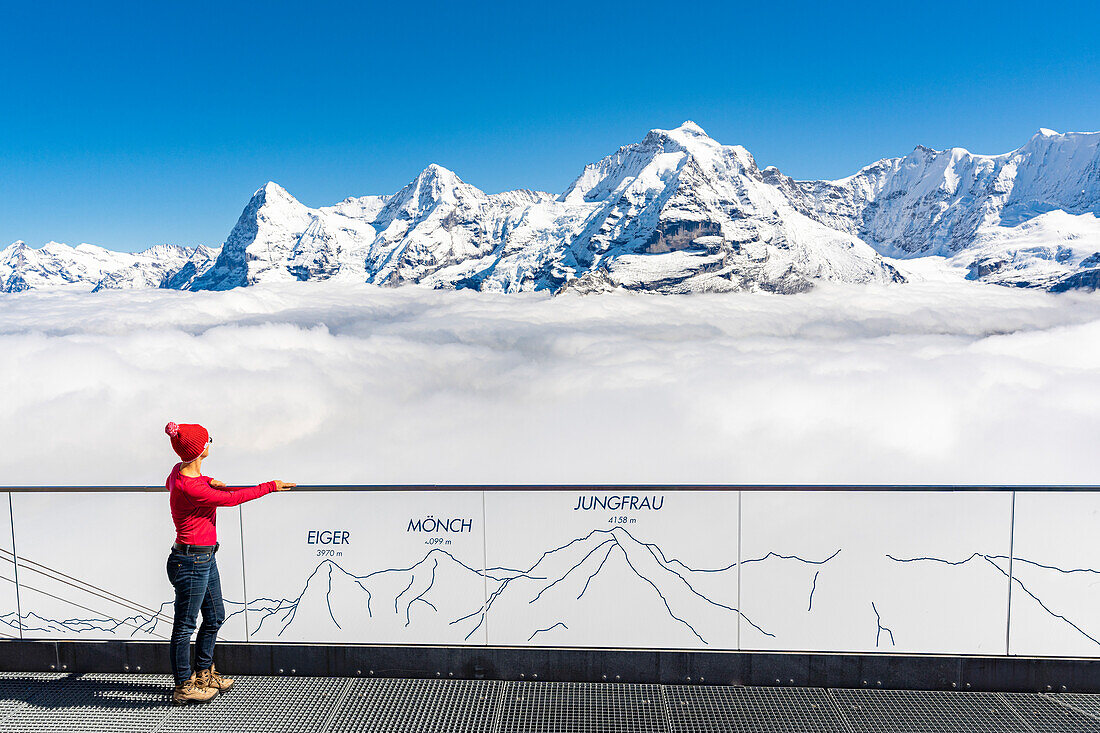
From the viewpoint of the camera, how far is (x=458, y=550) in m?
4.73

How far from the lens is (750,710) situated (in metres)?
4.29

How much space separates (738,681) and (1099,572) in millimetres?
2601

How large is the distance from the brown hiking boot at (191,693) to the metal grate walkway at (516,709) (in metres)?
0.06

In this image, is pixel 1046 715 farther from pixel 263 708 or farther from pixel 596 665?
pixel 263 708

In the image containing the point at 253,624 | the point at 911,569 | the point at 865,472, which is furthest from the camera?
the point at 865,472

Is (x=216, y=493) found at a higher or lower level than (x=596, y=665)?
higher

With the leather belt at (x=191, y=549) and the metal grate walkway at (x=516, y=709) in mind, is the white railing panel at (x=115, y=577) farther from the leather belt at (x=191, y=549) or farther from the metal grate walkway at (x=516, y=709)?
the leather belt at (x=191, y=549)

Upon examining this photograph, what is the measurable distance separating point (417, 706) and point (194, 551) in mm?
1836

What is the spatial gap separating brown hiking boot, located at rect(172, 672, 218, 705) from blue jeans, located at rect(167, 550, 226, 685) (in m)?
0.06

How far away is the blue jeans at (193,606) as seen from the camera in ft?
13.5

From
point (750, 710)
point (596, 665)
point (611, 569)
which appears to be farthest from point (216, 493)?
point (750, 710)

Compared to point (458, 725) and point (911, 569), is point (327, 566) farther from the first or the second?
point (911, 569)

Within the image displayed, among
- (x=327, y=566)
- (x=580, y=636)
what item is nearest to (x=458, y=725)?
(x=580, y=636)

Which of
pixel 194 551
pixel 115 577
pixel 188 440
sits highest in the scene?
pixel 188 440
